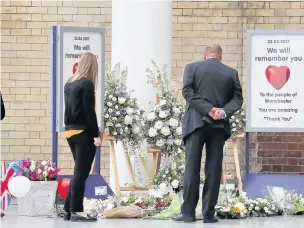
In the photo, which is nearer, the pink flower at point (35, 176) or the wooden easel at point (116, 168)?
the pink flower at point (35, 176)

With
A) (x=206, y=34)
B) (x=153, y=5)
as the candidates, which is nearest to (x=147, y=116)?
(x=153, y=5)

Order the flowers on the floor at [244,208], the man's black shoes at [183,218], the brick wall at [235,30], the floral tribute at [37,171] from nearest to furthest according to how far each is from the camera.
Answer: the man's black shoes at [183,218]
the flowers on the floor at [244,208]
the floral tribute at [37,171]
the brick wall at [235,30]

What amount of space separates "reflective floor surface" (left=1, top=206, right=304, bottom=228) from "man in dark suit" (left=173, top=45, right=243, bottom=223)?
0.75ft

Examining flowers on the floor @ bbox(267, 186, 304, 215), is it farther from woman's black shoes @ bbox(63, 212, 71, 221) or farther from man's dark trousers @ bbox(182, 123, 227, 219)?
woman's black shoes @ bbox(63, 212, 71, 221)

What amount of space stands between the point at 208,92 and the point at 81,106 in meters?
1.15

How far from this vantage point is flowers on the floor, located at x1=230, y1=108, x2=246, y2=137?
11.3 metres

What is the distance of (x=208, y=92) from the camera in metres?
9.56

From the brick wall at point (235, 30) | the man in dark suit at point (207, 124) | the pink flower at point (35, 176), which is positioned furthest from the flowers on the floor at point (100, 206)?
the brick wall at point (235, 30)

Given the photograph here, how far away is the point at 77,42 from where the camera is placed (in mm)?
10992

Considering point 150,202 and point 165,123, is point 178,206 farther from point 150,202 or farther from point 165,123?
point 165,123

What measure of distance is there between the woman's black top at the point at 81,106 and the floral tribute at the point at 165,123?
1.71 meters

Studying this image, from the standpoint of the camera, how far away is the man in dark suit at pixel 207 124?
954 cm

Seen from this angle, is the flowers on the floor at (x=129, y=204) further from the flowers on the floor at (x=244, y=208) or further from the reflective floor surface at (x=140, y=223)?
the flowers on the floor at (x=244, y=208)

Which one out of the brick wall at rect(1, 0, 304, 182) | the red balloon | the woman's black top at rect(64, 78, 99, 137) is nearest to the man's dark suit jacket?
the woman's black top at rect(64, 78, 99, 137)
